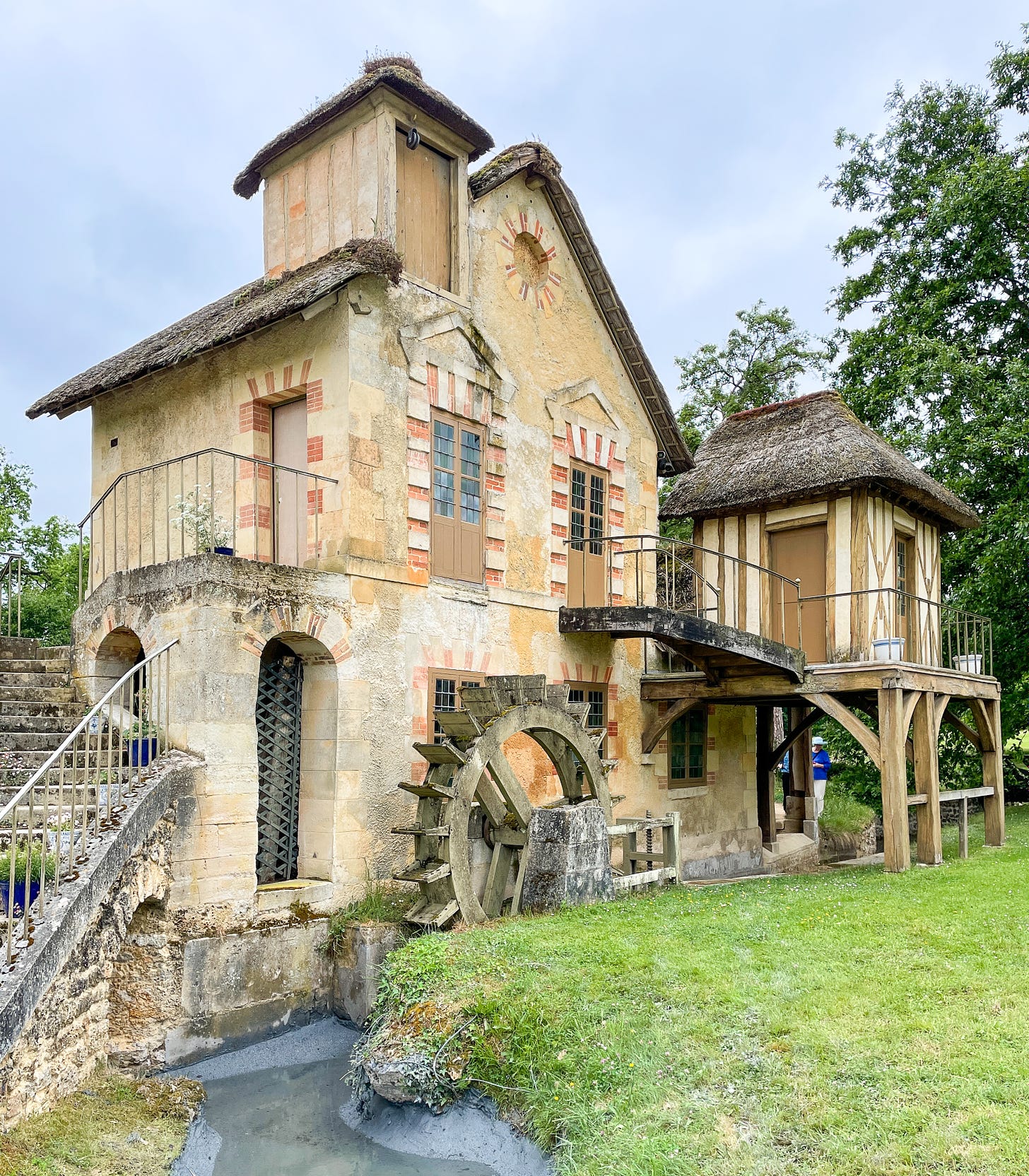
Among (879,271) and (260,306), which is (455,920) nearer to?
(260,306)

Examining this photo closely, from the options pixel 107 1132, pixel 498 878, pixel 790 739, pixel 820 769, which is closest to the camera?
pixel 107 1132

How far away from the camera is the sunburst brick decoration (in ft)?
41.6

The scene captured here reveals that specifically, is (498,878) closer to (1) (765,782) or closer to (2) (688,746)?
(2) (688,746)

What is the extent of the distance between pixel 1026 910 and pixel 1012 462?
1036 cm

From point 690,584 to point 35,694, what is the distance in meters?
10.1

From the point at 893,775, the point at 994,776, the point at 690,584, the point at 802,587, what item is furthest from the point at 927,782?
the point at 690,584

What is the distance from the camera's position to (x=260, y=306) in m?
10.4

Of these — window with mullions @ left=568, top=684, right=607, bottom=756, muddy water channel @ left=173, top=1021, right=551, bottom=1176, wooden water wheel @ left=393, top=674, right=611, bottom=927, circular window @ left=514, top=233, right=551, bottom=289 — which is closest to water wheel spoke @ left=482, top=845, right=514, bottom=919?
wooden water wheel @ left=393, top=674, right=611, bottom=927

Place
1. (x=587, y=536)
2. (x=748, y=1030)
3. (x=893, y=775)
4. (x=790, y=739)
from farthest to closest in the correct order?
(x=790, y=739) < (x=587, y=536) < (x=893, y=775) < (x=748, y=1030)

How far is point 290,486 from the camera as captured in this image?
11.0 meters

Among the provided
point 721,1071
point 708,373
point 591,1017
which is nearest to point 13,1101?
point 591,1017

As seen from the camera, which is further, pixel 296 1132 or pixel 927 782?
pixel 927 782

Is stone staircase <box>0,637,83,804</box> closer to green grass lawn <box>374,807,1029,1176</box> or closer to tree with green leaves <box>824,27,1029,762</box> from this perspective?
green grass lawn <box>374,807,1029,1176</box>

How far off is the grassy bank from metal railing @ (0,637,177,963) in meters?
1.13
